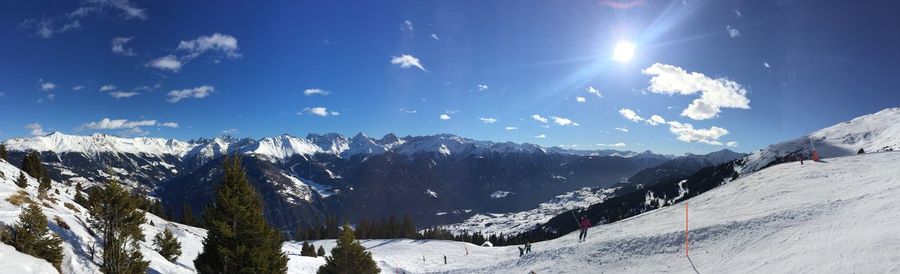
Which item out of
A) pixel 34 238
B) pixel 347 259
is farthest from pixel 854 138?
pixel 34 238

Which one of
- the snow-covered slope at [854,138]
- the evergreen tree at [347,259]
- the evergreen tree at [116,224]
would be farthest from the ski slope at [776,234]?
the snow-covered slope at [854,138]

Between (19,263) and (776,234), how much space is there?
1402 inches

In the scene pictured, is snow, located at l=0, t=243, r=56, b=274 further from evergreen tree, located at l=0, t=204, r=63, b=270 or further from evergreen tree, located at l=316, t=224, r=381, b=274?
evergreen tree, located at l=316, t=224, r=381, b=274

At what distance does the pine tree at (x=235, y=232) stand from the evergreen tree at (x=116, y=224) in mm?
3333

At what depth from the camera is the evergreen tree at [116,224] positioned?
23.4m

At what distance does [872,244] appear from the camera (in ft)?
55.8

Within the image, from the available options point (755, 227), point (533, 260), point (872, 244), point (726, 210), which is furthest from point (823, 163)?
point (872, 244)

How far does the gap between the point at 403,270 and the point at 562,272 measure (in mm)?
24207

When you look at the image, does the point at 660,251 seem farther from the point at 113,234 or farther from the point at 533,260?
the point at 113,234

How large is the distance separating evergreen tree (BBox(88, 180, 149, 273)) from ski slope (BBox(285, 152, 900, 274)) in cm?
2396

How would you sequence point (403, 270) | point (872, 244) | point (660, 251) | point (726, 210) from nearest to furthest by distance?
1. point (872, 244)
2. point (660, 251)
3. point (726, 210)
4. point (403, 270)

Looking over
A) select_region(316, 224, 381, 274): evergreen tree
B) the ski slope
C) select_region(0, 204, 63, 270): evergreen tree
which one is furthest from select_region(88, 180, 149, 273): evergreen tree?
the ski slope

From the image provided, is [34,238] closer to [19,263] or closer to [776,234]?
[19,263]

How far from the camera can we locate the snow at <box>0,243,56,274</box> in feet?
59.1
